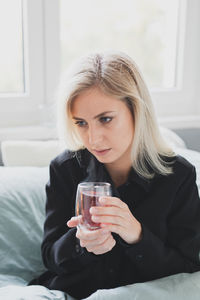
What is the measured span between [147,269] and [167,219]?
0.16 metres

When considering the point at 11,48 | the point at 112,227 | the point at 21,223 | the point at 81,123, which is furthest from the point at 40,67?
the point at 112,227

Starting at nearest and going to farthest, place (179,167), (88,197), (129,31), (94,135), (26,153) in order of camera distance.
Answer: (88,197) → (94,135) → (179,167) → (26,153) → (129,31)

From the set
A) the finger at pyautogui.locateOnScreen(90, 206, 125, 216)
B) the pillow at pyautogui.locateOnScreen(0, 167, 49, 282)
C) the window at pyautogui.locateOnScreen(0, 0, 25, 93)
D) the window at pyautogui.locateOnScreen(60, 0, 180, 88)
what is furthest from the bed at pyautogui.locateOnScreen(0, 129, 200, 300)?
the window at pyautogui.locateOnScreen(60, 0, 180, 88)

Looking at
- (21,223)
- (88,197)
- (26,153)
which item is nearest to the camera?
(88,197)

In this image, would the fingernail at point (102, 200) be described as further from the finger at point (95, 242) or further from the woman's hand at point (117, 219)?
the finger at point (95, 242)

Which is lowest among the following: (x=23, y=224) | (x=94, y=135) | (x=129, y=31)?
(x=23, y=224)

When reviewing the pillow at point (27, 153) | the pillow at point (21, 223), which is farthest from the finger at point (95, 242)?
the pillow at point (27, 153)

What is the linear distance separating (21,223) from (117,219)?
1.88 ft

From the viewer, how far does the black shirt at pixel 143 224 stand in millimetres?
1178

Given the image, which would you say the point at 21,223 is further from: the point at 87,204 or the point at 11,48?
the point at 11,48

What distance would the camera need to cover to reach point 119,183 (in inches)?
51.5

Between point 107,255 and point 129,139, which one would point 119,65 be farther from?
point 107,255

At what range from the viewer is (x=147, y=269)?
45.6 inches

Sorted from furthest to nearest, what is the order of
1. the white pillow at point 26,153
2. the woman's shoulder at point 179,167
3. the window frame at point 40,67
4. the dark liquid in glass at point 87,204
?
the window frame at point 40,67
the white pillow at point 26,153
the woman's shoulder at point 179,167
the dark liquid in glass at point 87,204
